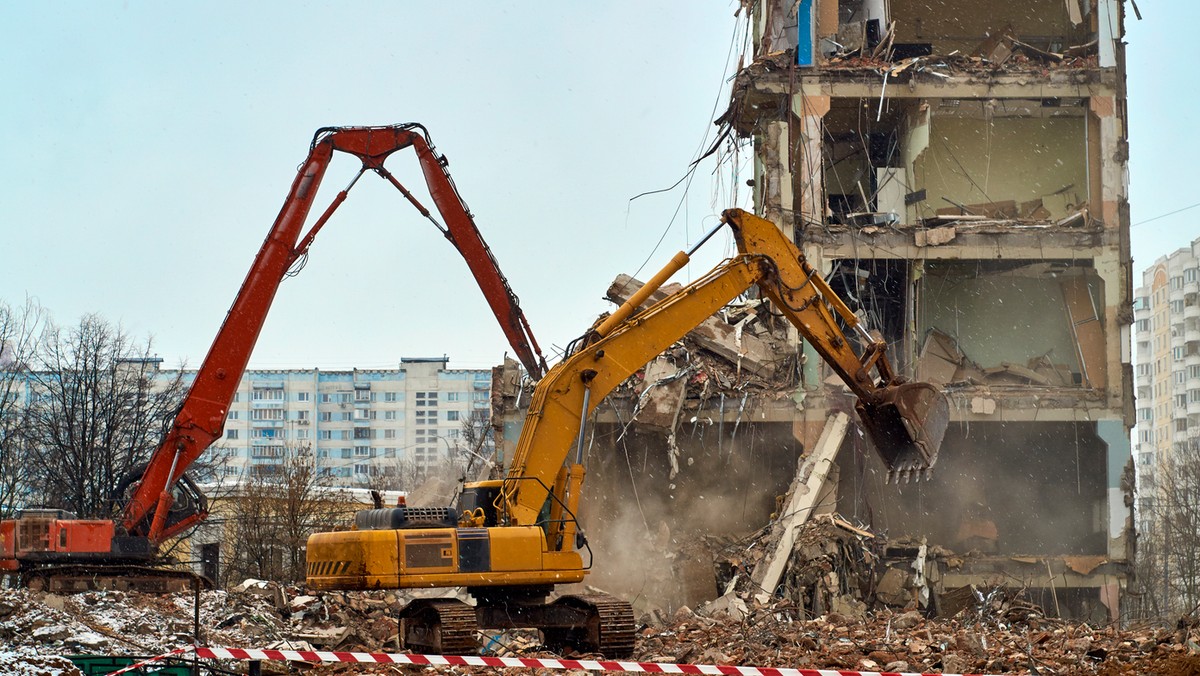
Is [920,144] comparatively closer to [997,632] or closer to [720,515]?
A: [720,515]

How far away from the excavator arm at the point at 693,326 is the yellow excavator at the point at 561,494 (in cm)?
1

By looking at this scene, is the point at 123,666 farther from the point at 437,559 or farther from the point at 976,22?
the point at 976,22

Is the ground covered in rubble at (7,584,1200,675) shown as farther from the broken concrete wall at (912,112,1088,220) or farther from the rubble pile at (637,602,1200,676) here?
the broken concrete wall at (912,112,1088,220)

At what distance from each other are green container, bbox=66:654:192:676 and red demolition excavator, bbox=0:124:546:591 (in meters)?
8.21

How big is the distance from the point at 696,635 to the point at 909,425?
3320 mm

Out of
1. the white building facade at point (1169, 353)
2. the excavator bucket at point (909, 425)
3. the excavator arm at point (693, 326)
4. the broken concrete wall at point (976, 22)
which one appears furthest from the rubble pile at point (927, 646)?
the white building facade at point (1169, 353)

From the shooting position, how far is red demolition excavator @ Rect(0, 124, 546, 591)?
17.6 m

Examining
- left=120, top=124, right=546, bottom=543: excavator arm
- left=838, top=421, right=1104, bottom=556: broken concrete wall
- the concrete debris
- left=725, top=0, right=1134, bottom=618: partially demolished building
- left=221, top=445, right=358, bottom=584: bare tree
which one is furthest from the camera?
left=221, top=445, right=358, bottom=584: bare tree

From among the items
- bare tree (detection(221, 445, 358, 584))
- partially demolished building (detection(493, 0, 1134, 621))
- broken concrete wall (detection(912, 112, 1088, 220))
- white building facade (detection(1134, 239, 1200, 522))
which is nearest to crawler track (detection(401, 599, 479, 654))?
partially demolished building (detection(493, 0, 1134, 621))

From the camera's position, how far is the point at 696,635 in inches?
563

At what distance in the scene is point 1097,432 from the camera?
70.8ft

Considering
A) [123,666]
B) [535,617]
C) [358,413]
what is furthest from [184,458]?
[358,413]

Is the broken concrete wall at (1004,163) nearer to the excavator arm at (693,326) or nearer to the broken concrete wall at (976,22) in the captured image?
the broken concrete wall at (976,22)

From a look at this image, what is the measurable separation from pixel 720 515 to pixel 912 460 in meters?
8.25
